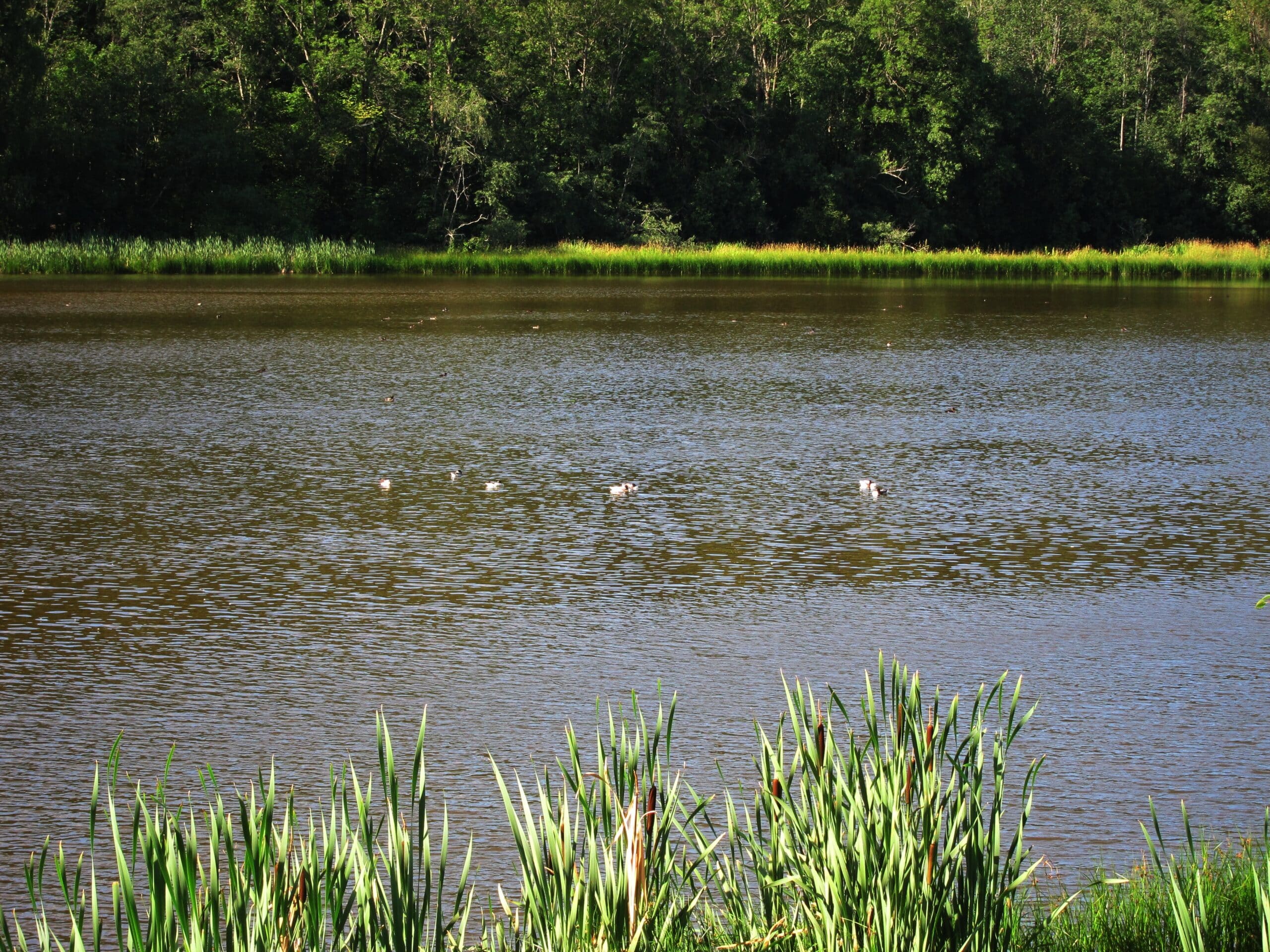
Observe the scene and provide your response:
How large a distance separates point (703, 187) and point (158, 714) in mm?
49344

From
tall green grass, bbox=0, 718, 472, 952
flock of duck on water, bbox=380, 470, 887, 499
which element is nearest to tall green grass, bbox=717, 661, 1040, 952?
tall green grass, bbox=0, 718, 472, 952

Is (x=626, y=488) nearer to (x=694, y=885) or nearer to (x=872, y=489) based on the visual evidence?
(x=872, y=489)

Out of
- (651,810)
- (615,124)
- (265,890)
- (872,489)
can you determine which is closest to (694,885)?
(651,810)

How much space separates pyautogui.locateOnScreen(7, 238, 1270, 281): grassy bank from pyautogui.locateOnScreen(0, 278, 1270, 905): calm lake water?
1895cm

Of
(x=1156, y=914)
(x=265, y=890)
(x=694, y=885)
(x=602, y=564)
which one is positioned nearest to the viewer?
(x=265, y=890)

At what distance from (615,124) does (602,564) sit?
158 feet

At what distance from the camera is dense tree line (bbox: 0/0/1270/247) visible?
150 feet

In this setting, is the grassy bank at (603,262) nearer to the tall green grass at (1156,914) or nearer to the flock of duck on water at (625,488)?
the flock of duck on water at (625,488)

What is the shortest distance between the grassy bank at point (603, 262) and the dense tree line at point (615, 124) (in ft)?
19.6

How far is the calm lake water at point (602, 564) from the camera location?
4.17 meters

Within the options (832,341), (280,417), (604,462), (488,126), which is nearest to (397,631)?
(604,462)

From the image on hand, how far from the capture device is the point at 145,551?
641 cm

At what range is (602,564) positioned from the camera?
6.31m

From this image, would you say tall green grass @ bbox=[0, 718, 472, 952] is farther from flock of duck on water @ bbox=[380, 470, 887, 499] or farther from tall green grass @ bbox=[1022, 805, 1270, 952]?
flock of duck on water @ bbox=[380, 470, 887, 499]
